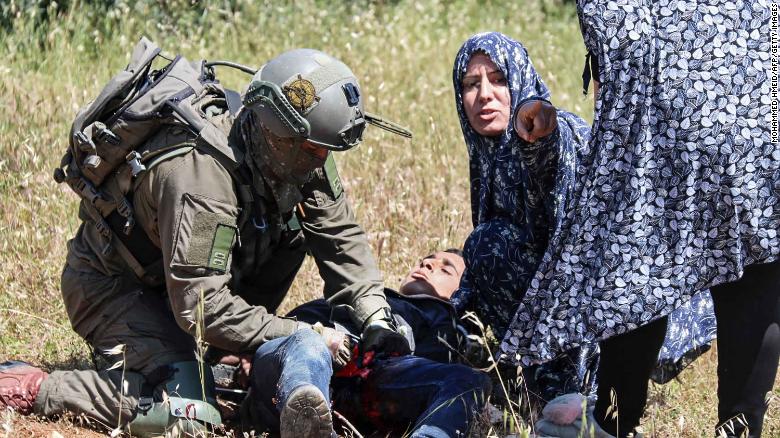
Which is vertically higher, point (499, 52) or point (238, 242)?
point (499, 52)

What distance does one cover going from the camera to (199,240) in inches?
175

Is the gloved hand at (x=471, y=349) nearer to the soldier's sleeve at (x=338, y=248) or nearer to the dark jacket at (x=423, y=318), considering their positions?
the dark jacket at (x=423, y=318)

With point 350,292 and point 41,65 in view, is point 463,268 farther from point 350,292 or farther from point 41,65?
point 41,65

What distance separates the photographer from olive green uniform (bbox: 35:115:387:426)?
4.47 meters

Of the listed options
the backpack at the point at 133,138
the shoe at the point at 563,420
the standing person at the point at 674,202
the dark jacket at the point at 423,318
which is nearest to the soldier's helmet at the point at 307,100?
the backpack at the point at 133,138

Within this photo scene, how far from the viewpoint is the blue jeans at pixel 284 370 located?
14.0 ft

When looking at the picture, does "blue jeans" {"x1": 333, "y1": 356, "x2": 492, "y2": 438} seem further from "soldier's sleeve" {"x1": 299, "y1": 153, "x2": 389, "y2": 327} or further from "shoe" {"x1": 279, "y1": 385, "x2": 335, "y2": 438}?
"shoe" {"x1": 279, "y1": 385, "x2": 335, "y2": 438}

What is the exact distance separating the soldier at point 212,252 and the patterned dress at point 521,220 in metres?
0.72

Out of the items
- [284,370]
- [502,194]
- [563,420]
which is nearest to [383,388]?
[284,370]

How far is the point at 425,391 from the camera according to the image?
15.5 feet

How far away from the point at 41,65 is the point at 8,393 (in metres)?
4.57

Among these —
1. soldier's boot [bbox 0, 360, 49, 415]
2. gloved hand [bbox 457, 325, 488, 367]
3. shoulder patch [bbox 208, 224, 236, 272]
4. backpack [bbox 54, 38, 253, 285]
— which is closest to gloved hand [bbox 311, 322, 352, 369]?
shoulder patch [bbox 208, 224, 236, 272]

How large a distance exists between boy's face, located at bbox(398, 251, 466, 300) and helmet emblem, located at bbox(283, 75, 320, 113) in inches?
63.4

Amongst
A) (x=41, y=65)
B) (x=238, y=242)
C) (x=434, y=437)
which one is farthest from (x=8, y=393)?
(x=41, y=65)
